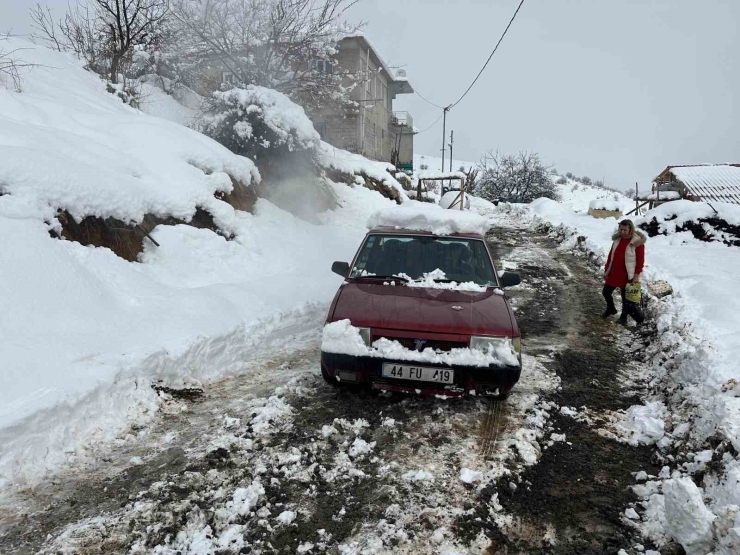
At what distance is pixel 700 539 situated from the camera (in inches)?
88.3

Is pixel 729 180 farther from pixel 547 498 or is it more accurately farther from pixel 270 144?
pixel 547 498

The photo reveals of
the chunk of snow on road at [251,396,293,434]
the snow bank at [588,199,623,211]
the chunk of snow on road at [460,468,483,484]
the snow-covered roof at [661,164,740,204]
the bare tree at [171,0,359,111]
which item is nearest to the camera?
the chunk of snow on road at [460,468,483,484]

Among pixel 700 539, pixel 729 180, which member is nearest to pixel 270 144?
pixel 700 539

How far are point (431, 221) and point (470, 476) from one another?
2969mm

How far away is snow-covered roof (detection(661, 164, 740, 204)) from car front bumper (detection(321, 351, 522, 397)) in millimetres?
21441

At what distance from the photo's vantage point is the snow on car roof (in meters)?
5.07

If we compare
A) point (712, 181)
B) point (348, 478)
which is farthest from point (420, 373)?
point (712, 181)

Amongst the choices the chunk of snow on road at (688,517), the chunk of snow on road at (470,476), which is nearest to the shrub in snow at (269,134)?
the chunk of snow on road at (470,476)

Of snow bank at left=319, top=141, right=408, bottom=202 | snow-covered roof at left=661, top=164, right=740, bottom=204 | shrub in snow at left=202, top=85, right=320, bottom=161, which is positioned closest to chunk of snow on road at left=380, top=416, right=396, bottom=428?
shrub in snow at left=202, top=85, right=320, bottom=161

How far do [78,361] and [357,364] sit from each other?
232cm

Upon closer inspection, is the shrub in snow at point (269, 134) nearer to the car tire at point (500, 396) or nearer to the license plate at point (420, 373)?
the license plate at point (420, 373)

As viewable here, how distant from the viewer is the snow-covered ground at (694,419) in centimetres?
235

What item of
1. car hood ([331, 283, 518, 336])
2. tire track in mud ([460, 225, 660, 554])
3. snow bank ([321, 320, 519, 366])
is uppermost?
car hood ([331, 283, 518, 336])

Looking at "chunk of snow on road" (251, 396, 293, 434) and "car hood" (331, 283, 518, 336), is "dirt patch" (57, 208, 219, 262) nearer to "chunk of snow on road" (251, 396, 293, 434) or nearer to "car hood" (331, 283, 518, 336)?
"chunk of snow on road" (251, 396, 293, 434)
